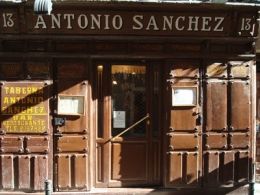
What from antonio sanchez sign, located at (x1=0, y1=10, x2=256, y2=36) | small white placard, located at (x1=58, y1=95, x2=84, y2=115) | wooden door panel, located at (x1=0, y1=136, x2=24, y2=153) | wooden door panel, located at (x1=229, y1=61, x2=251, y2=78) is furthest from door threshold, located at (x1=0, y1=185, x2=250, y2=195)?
antonio sanchez sign, located at (x1=0, y1=10, x2=256, y2=36)

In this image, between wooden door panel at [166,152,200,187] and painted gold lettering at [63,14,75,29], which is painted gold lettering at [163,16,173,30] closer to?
painted gold lettering at [63,14,75,29]

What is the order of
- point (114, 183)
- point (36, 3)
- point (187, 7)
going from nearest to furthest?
point (36, 3), point (187, 7), point (114, 183)

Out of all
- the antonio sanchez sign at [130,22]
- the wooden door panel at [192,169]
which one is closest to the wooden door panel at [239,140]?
the wooden door panel at [192,169]

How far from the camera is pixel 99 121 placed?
34.3ft

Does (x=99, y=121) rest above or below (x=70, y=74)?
below

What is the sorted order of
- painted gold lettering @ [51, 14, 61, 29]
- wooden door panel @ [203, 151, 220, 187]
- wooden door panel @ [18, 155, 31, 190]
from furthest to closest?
wooden door panel @ [203, 151, 220, 187], wooden door panel @ [18, 155, 31, 190], painted gold lettering @ [51, 14, 61, 29]

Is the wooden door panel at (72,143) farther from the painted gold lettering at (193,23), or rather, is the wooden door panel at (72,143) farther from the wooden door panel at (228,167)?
the painted gold lettering at (193,23)

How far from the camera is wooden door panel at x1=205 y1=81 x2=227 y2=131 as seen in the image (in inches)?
408

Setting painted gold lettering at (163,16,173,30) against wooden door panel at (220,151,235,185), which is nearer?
painted gold lettering at (163,16,173,30)

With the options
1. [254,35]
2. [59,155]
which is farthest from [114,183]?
[254,35]

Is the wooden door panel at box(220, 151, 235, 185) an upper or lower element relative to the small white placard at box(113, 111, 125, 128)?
lower

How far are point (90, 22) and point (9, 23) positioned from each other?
141cm

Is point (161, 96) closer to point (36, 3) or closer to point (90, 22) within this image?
point (90, 22)

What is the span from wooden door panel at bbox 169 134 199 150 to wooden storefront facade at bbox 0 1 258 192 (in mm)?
18
